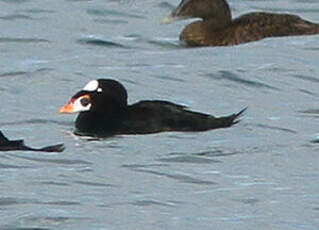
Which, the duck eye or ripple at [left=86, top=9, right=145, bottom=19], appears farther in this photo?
ripple at [left=86, top=9, right=145, bottom=19]

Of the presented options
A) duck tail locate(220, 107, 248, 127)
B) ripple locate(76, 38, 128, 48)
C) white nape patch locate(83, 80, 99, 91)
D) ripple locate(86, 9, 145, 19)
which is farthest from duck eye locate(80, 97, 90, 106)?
ripple locate(86, 9, 145, 19)

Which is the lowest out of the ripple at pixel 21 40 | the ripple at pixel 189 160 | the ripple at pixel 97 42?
the ripple at pixel 97 42

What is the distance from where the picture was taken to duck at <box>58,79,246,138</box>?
1548 cm

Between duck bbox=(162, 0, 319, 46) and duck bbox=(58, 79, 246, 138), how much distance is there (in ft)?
15.7

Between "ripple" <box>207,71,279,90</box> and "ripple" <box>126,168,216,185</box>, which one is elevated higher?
"ripple" <box>126,168,216,185</box>

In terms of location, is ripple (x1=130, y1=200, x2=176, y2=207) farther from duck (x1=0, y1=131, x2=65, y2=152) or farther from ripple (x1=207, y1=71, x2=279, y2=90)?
ripple (x1=207, y1=71, x2=279, y2=90)

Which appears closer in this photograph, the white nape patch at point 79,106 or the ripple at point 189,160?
Result: the ripple at point 189,160

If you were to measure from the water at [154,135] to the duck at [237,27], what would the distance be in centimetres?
13

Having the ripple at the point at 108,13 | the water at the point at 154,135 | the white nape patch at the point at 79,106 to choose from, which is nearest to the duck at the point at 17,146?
the water at the point at 154,135

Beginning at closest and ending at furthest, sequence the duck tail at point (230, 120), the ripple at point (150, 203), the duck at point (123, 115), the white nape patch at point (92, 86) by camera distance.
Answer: the ripple at point (150, 203)
the duck at point (123, 115)
the duck tail at point (230, 120)
the white nape patch at point (92, 86)

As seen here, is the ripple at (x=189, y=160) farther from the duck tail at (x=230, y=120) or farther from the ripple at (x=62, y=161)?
the duck tail at (x=230, y=120)

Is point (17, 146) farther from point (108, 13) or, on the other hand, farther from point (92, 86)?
point (108, 13)

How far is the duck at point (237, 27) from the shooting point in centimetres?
2094

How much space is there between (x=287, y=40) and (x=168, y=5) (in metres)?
3.04
